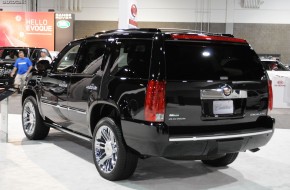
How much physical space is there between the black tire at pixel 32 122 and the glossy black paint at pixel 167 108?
5.01ft

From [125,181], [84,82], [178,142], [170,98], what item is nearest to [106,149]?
[125,181]

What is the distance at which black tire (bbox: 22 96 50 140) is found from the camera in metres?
6.61

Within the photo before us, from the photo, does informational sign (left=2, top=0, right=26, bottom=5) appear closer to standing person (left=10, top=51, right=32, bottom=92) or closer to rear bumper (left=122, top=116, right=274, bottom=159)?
standing person (left=10, top=51, right=32, bottom=92)

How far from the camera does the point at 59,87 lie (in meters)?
5.77

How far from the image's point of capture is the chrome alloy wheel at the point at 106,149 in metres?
4.58

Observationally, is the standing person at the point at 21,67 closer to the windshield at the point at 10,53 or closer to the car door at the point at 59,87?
the windshield at the point at 10,53

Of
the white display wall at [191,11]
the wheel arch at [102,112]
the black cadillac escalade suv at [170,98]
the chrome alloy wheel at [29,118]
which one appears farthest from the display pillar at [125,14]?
the white display wall at [191,11]

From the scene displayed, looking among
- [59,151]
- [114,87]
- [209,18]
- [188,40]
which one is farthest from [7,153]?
[209,18]

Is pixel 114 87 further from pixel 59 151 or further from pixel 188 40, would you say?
pixel 59 151

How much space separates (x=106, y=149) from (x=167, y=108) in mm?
1118

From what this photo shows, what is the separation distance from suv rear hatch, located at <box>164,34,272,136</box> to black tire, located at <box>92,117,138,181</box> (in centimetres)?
70

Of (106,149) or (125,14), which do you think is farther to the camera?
(125,14)

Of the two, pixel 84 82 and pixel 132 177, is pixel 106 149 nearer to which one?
pixel 132 177

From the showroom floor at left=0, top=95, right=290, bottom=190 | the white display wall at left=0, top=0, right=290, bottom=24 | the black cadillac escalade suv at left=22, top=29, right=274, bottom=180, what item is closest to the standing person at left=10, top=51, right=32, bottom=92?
the showroom floor at left=0, top=95, right=290, bottom=190
